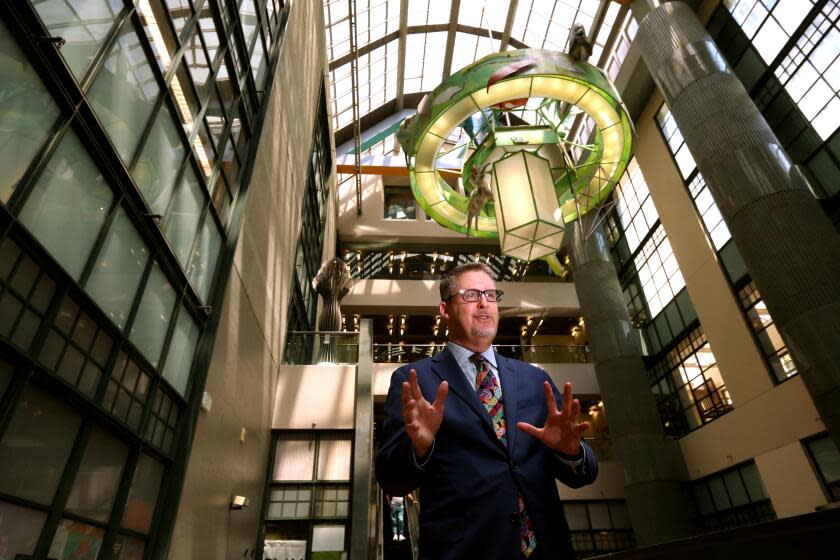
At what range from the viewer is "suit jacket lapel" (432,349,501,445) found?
202 cm

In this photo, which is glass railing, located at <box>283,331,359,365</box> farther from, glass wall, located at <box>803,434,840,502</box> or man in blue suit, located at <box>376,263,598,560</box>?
man in blue suit, located at <box>376,263,598,560</box>

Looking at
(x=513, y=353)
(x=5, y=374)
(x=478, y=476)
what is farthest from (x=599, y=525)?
(x=478, y=476)

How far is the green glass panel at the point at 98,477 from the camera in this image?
5.00 meters

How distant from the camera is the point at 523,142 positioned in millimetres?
7781

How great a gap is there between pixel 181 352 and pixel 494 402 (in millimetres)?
6643

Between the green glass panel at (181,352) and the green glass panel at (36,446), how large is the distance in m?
2.23

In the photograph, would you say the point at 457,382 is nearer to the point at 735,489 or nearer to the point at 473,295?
the point at 473,295

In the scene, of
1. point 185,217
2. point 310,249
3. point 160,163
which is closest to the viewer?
point 160,163

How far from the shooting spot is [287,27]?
13.3 m

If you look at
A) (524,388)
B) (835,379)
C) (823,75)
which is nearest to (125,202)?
(524,388)

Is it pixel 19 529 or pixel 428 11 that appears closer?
pixel 19 529

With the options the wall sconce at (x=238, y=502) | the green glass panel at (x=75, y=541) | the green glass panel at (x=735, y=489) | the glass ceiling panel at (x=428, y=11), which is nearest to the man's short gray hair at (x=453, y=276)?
the green glass panel at (x=75, y=541)

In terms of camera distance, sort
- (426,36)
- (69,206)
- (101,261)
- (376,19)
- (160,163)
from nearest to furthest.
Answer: (69,206) < (101,261) < (160,163) < (376,19) < (426,36)

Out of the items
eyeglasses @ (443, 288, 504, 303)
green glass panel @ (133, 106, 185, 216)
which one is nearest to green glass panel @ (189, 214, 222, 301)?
green glass panel @ (133, 106, 185, 216)
